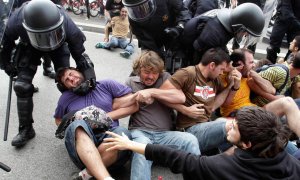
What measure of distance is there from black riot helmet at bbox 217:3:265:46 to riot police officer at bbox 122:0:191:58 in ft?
1.81

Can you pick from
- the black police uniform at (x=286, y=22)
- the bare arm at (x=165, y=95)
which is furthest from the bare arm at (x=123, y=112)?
the black police uniform at (x=286, y=22)

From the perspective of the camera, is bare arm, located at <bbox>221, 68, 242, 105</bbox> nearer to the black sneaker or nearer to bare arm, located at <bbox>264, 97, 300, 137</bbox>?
bare arm, located at <bbox>264, 97, 300, 137</bbox>

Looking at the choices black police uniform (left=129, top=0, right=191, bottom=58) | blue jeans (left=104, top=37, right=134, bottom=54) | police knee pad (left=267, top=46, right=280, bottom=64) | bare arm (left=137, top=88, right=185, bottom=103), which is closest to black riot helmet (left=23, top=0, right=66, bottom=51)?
bare arm (left=137, top=88, right=185, bottom=103)

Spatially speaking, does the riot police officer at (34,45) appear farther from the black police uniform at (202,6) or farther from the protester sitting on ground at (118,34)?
the protester sitting on ground at (118,34)

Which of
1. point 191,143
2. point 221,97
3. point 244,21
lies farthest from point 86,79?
point 244,21

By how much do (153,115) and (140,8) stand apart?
3.47 feet

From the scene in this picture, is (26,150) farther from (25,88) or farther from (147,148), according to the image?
(147,148)

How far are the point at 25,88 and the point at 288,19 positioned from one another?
348 centimetres

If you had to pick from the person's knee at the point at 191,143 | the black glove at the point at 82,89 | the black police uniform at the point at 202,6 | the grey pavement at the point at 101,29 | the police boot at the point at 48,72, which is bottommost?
the grey pavement at the point at 101,29

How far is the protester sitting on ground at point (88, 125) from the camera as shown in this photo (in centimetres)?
231

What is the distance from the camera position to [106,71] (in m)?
5.08

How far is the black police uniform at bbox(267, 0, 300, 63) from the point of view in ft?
14.9

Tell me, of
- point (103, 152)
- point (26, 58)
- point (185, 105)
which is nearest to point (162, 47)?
point (185, 105)

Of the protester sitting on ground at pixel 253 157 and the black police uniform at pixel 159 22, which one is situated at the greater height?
the protester sitting on ground at pixel 253 157
